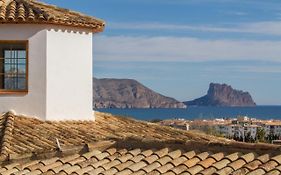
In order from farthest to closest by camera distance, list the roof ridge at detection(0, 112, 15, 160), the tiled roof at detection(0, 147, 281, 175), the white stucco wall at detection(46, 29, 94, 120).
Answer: the white stucco wall at detection(46, 29, 94, 120) → the roof ridge at detection(0, 112, 15, 160) → the tiled roof at detection(0, 147, 281, 175)

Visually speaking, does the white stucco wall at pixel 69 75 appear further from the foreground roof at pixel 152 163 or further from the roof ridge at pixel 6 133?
the foreground roof at pixel 152 163

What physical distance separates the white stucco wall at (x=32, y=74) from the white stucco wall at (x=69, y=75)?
0.50 ft

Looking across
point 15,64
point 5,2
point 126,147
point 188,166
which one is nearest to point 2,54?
point 15,64

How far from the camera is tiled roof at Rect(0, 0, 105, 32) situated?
14422 mm

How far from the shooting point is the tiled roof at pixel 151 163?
8.05m

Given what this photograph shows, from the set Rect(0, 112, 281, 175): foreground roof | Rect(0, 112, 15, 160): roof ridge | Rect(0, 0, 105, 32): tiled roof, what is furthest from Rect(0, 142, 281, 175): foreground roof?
Rect(0, 0, 105, 32): tiled roof

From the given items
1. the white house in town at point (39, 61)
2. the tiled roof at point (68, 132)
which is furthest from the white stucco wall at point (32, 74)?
the tiled roof at point (68, 132)

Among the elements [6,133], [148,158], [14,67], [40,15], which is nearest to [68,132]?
[6,133]

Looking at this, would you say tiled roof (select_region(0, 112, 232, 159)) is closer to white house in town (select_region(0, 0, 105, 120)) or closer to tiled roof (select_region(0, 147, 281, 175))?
white house in town (select_region(0, 0, 105, 120))

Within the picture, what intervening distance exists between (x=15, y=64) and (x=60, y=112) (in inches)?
61.3

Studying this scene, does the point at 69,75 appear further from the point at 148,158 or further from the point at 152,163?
the point at 152,163

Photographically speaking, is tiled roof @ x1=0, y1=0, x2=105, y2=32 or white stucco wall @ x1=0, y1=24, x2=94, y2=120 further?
white stucco wall @ x1=0, y1=24, x2=94, y2=120

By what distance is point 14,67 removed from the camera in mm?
14773

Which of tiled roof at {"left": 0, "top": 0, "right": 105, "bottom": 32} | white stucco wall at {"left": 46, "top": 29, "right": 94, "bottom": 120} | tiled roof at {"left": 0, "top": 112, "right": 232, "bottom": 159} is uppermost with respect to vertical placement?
tiled roof at {"left": 0, "top": 0, "right": 105, "bottom": 32}
